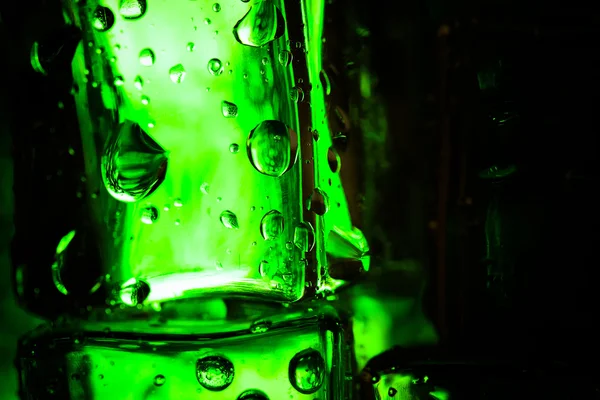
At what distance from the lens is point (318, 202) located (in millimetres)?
445

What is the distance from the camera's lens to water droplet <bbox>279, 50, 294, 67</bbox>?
41 cm

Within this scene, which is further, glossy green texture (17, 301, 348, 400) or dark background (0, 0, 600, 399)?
dark background (0, 0, 600, 399)

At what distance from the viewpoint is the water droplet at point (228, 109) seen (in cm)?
40

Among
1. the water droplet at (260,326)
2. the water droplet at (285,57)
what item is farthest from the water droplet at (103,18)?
the water droplet at (260,326)

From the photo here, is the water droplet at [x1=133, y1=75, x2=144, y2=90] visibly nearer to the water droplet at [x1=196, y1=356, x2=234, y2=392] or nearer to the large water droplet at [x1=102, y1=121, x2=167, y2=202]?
the large water droplet at [x1=102, y1=121, x2=167, y2=202]

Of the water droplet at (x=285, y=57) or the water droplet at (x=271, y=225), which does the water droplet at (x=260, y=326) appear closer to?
the water droplet at (x=271, y=225)

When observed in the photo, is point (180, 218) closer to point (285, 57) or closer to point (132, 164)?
point (132, 164)

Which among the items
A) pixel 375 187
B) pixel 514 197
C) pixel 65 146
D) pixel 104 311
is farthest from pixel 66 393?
pixel 514 197

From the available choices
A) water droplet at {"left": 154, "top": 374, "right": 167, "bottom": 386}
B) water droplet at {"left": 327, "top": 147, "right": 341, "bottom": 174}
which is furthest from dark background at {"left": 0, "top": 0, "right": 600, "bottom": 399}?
water droplet at {"left": 154, "top": 374, "right": 167, "bottom": 386}

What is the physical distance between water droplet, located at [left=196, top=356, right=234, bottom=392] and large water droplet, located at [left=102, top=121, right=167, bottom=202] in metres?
0.14

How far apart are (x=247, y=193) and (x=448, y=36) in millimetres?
275

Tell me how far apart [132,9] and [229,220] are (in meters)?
0.18

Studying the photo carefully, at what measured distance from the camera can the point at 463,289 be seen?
511mm

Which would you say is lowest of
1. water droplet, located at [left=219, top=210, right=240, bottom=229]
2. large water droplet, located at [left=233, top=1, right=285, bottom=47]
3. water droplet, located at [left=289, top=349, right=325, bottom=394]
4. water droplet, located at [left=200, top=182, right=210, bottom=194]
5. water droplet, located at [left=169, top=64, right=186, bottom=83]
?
water droplet, located at [left=289, top=349, right=325, bottom=394]
